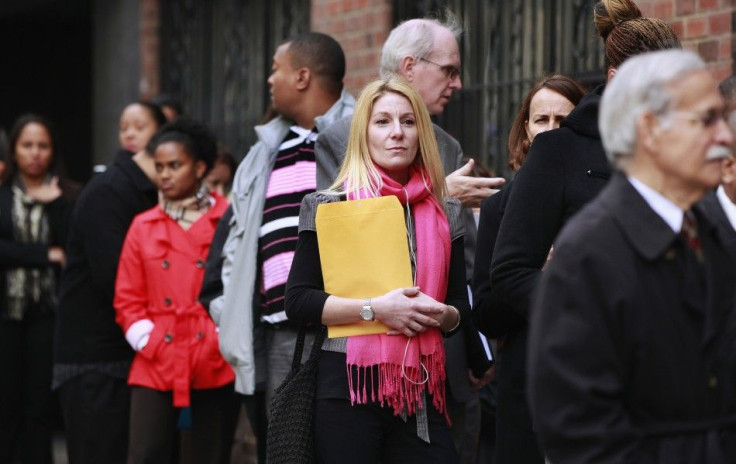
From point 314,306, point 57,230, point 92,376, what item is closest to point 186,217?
point 92,376

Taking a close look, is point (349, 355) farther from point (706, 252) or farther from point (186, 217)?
point (186, 217)

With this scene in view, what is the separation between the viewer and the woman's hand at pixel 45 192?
306 inches

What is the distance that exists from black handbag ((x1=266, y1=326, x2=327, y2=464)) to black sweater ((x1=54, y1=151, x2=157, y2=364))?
7.73ft

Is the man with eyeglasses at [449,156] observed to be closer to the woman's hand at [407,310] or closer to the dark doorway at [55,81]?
the woman's hand at [407,310]

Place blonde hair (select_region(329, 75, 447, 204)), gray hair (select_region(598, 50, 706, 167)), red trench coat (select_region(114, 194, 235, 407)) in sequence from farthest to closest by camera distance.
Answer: red trench coat (select_region(114, 194, 235, 407)), blonde hair (select_region(329, 75, 447, 204)), gray hair (select_region(598, 50, 706, 167))

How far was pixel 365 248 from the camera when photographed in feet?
13.7

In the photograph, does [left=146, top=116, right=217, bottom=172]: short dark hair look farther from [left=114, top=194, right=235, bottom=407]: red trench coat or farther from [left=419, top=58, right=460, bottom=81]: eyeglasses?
[left=419, top=58, right=460, bottom=81]: eyeglasses

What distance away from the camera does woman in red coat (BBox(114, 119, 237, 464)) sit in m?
6.05

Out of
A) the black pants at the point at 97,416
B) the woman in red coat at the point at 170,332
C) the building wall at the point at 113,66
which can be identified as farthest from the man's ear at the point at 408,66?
the building wall at the point at 113,66

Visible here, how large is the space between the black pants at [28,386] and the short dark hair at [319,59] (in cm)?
287

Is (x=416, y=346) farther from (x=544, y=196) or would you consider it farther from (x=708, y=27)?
(x=708, y=27)

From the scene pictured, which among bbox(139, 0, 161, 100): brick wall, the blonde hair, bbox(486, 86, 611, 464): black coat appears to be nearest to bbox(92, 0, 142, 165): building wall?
bbox(139, 0, 161, 100): brick wall

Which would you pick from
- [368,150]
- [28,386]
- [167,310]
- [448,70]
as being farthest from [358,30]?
[368,150]

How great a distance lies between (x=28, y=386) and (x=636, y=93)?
5.69 m
